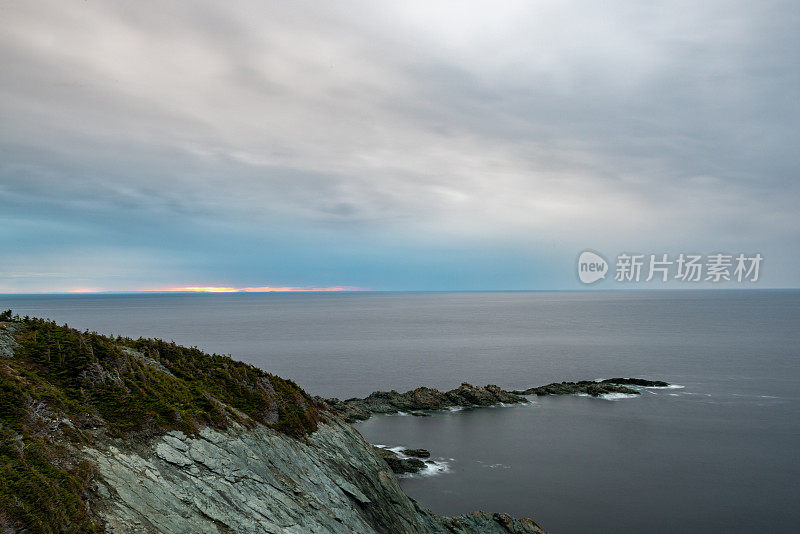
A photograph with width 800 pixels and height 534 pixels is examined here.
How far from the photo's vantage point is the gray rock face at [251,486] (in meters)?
12.0

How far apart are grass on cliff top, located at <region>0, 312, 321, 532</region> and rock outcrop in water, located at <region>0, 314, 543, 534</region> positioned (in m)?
0.04

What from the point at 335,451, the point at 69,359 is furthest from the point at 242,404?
the point at 69,359

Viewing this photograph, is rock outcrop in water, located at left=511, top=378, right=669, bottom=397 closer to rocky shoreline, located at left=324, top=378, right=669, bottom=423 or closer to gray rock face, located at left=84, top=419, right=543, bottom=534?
rocky shoreline, located at left=324, top=378, right=669, bottom=423

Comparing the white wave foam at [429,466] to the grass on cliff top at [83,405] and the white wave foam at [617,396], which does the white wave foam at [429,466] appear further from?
the white wave foam at [617,396]

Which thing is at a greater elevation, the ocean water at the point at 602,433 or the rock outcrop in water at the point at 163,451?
the rock outcrop in water at the point at 163,451

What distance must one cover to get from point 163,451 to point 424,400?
59482 millimetres

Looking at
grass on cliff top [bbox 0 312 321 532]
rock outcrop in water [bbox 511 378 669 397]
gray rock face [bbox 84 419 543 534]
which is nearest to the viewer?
grass on cliff top [bbox 0 312 321 532]

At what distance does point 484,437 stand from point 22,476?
53.9 m

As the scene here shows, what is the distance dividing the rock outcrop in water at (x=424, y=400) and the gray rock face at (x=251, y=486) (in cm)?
4434

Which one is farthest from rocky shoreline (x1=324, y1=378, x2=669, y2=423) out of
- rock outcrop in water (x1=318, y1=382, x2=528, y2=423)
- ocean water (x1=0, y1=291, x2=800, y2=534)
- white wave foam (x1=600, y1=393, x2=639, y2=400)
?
ocean water (x1=0, y1=291, x2=800, y2=534)

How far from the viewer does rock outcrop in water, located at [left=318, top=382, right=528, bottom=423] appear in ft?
225

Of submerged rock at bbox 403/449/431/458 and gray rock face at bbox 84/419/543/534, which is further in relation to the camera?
submerged rock at bbox 403/449/431/458

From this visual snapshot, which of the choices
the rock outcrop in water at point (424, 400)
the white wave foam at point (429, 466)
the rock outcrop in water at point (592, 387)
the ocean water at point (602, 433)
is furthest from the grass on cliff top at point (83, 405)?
the rock outcrop in water at point (592, 387)

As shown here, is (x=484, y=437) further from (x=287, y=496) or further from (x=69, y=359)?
(x=69, y=359)
